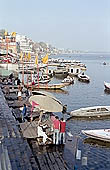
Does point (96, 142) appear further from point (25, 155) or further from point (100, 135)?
point (25, 155)

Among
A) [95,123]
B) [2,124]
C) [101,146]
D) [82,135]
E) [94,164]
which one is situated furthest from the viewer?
[95,123]

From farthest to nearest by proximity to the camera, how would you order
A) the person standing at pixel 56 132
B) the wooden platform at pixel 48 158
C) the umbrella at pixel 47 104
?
the umbrella at pixel 47 104, the person standing at pixel 56 132, the wooden platform at pixel 48 158

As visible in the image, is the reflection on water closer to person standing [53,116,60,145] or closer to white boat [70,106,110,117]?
person standing [53,116,60,145]

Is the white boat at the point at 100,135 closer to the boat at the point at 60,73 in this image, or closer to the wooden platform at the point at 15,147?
the wooden platform at the point at 15,147

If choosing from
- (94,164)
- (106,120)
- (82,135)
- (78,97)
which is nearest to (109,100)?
(78,97)

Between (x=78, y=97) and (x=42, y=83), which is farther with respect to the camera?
(x=42, y=83)

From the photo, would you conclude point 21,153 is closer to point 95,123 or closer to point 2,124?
point 2,124

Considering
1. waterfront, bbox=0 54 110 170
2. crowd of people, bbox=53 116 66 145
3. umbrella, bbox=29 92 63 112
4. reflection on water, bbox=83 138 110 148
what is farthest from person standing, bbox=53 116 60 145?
reflection on water, bbox=83 138 110 148

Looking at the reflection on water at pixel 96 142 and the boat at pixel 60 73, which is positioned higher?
the boat at pixel 60 73

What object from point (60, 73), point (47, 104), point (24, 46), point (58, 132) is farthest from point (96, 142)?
point (24, 46)

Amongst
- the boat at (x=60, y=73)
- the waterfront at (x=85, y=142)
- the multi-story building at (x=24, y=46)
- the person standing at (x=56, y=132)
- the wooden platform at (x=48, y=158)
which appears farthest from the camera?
the multi-story building at (x=24, y=46)

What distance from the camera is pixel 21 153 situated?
9.70m

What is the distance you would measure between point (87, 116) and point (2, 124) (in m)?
10.1

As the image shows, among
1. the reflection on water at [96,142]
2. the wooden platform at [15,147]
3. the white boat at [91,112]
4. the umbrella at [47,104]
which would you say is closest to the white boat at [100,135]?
the reflection on water at [96,142]
